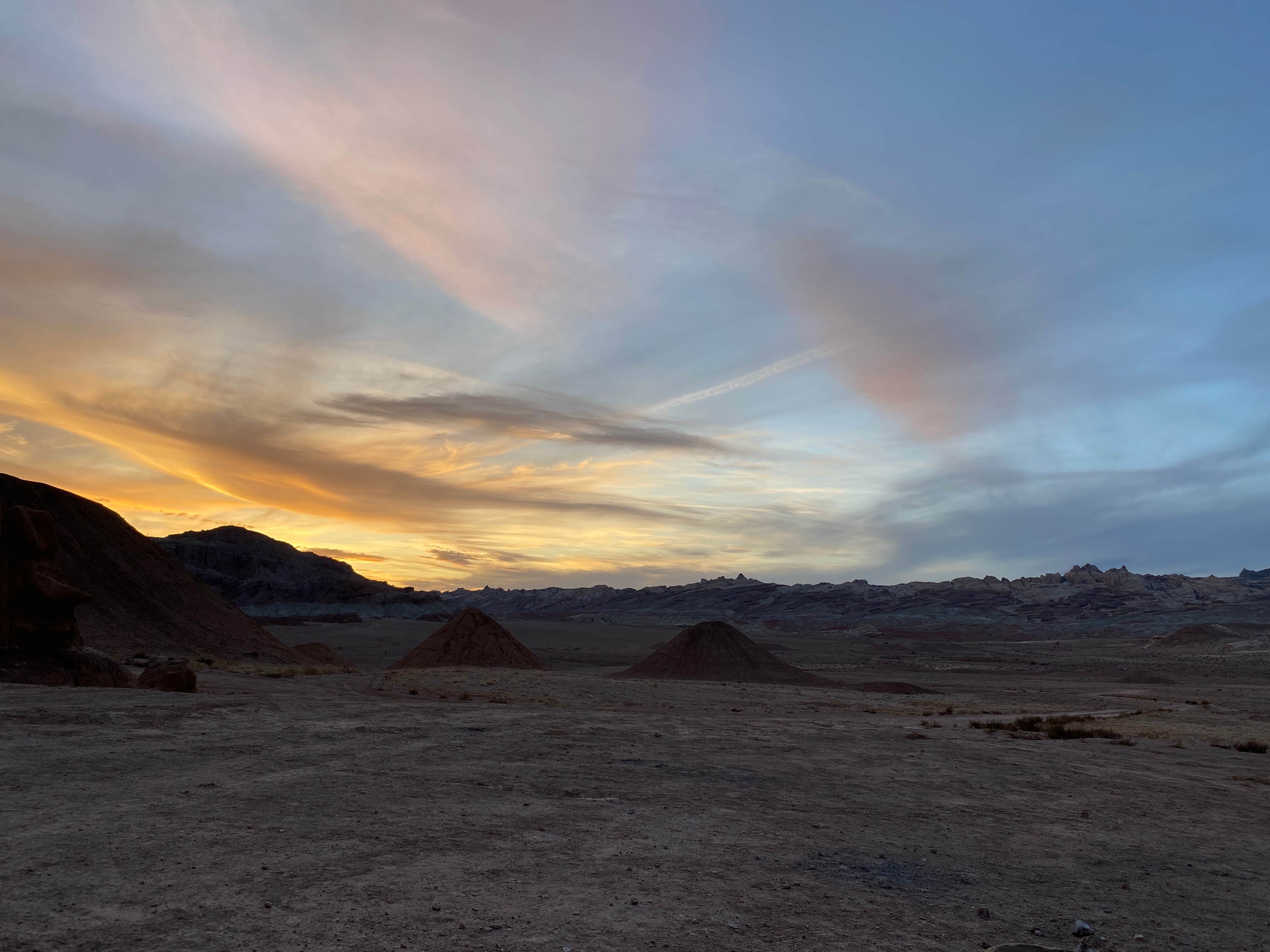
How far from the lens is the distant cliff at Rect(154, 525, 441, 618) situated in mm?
151750

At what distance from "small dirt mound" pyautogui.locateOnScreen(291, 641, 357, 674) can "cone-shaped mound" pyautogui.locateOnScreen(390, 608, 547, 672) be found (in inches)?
162

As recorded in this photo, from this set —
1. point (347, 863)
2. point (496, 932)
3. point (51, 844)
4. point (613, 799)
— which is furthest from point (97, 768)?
point (496, 932)

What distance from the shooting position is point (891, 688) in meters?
48.6

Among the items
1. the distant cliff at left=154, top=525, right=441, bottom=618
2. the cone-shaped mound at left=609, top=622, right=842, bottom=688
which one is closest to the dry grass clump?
the cone-shaped mound at left=609, top=622, right=842, bottom=688

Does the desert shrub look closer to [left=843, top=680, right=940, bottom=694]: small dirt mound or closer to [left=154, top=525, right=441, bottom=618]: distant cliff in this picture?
[left=843, top=680, right=940, bottom=694]: small dirt mound

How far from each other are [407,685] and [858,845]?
29286mm

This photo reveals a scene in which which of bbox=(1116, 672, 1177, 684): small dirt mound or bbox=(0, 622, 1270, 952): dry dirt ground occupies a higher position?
bbox=(0, 622, 1270, 952): dry dirt ground

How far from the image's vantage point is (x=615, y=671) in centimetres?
6103

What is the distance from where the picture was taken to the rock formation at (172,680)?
23.8 meters

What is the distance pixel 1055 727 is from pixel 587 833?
65.4ft

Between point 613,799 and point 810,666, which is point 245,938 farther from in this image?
point 810,666

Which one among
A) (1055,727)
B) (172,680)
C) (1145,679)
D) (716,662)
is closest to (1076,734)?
(1055,727)

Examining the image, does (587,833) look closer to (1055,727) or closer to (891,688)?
(1055,727)

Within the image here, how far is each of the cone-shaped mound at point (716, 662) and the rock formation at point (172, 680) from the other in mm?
31221
